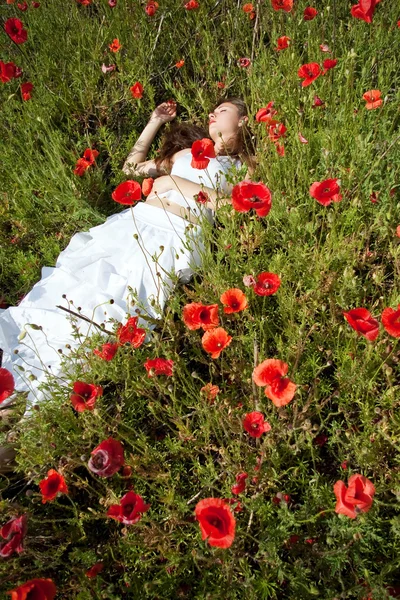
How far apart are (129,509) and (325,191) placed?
4.32 feet

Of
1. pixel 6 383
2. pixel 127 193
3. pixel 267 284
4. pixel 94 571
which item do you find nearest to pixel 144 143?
pixel 127 193

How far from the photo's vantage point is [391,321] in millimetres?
1368

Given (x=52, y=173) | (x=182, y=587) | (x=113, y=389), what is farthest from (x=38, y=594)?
(x=52, y=173)

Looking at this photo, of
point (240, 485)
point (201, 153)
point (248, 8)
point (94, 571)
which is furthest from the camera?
point (248, 8)

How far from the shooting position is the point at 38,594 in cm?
114

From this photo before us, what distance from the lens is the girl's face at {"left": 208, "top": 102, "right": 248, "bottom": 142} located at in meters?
2.94

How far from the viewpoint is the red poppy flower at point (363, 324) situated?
4.32 feet

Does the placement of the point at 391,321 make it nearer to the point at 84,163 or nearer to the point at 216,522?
the point at 216,522

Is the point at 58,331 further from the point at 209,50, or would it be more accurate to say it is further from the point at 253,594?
the point at 209,50

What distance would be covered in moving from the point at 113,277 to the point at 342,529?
5.11ft

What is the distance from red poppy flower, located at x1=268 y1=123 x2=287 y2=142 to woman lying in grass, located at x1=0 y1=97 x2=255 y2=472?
0.48 feet

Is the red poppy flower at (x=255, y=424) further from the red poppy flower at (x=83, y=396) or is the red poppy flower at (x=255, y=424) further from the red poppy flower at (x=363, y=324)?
the red poppy flower at (x=83, y=396)

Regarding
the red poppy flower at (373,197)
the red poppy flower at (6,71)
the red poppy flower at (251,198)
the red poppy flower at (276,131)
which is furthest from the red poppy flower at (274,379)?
the red poppy flower at (6,71)

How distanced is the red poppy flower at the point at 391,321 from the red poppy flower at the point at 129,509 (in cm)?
90
